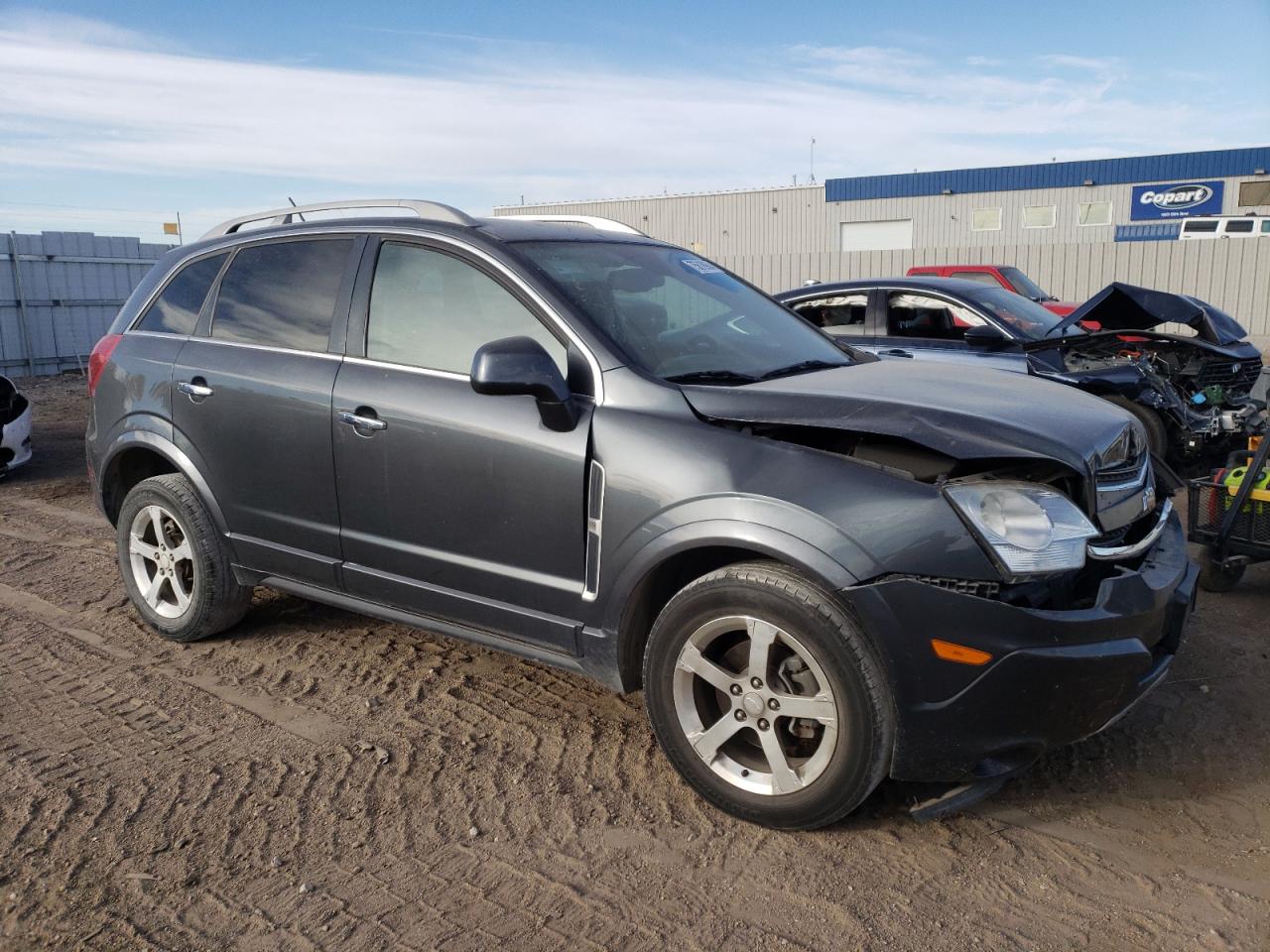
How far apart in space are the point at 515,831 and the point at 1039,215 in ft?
111

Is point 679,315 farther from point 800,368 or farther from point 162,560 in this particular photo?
point 162,560

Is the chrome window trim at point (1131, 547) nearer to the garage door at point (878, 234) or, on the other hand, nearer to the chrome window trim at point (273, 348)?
the chrome window trim at point (273, 348)

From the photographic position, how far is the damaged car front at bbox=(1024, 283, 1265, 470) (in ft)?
25.5

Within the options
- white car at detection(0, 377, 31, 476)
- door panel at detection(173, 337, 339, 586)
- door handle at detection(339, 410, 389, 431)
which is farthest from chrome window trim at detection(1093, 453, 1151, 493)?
white car at detection(0, 377, 31, 476)

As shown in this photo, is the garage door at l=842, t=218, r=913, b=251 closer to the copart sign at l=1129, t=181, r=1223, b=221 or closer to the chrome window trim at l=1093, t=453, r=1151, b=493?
the copart sign at l=1129, t=181, r=1223, b=221

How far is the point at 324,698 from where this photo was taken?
4141mm

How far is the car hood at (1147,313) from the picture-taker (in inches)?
295

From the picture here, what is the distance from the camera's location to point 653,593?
3369 millimetres

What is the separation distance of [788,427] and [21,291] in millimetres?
16389

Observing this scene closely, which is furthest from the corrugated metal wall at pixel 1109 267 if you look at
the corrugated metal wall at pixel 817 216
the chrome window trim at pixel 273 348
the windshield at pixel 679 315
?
the chrome window trim at pixel 273 348

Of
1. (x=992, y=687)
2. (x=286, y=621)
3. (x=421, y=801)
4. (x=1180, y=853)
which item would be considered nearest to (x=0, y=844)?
(x=421, y=801)

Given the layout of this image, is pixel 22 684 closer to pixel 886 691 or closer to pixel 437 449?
pixel 437 449

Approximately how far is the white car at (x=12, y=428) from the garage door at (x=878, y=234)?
2919 centimetres

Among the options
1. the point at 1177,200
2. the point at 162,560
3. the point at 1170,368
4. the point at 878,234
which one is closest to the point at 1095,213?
the point at 1177,200
